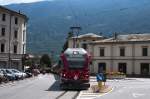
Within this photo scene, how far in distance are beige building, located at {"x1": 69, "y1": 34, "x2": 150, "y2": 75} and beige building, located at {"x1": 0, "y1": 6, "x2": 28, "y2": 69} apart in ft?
47.8

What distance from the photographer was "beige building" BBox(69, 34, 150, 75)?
278 ft

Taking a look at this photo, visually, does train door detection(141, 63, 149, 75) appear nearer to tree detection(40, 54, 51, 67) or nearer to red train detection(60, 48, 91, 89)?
red train detection(60, 48, 91, 89)

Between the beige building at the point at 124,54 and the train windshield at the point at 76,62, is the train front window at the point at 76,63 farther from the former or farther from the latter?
the beige building at the point at 124,54

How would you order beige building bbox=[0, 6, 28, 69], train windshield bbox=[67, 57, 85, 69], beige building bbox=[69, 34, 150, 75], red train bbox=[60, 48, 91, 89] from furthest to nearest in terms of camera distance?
1. beige building bbox=[69, 34, 150, 75]
2. beige building bbox=[0, 6, 28, 69]
3. train windshield bbox=[67, 57, 85, 69]
4. red train bbox=[60, 48, 91, 89]

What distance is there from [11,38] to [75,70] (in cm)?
5196

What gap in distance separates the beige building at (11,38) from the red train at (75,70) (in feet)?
155

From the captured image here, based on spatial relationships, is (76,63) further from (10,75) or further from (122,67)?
(122,67)

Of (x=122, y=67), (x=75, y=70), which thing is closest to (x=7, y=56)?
(x=122, y=67)

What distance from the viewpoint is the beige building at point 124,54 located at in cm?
8462

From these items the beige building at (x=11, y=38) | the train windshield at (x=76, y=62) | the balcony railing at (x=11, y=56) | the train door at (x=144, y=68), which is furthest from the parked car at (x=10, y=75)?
the train door at (x=144, y=68)

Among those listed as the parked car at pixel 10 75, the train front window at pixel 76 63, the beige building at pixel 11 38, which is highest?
the beige building at pixel 11 38

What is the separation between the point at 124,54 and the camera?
3440 inches

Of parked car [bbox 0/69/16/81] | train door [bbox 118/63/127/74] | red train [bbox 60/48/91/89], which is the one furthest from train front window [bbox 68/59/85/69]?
train door [bbox 118/63/127/74]

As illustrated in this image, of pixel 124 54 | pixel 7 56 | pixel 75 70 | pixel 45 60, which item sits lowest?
pixel 75 70
